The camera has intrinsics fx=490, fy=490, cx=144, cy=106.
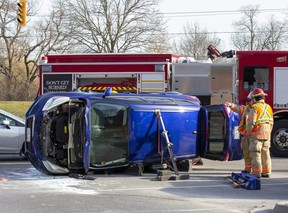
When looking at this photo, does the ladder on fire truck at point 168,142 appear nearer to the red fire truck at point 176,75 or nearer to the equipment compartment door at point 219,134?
the equipment compartment door at point 219,134

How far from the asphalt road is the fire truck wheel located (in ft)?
9.55

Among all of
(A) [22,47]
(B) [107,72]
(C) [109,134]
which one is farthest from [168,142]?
(A) [22,47]

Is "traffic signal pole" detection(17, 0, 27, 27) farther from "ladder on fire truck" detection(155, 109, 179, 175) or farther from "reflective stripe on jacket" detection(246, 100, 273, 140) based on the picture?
"reflective stripe on jacket" detection(246, 100, 273, 140)

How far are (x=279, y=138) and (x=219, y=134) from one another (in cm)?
387

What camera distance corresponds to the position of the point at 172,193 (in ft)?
26.3

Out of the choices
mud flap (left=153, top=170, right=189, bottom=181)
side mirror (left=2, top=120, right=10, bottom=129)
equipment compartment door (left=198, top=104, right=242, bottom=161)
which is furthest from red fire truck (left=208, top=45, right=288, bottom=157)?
side mirror (left=2, top=120, right=10, bottom=129)

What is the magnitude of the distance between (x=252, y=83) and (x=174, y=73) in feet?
7.35

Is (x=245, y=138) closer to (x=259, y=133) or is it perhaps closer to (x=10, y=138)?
(x=259, y=133)

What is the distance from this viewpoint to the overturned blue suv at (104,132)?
9.26 meters

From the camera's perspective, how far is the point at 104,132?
9508 mm

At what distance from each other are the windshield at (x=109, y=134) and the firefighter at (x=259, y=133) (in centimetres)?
240

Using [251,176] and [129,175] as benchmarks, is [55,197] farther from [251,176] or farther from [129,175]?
[251,176]

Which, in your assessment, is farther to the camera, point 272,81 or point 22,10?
point 22,10

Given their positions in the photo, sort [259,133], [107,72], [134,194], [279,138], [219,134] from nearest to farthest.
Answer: [134,194], [259,133], [219,134], [279,138], [107,72]
